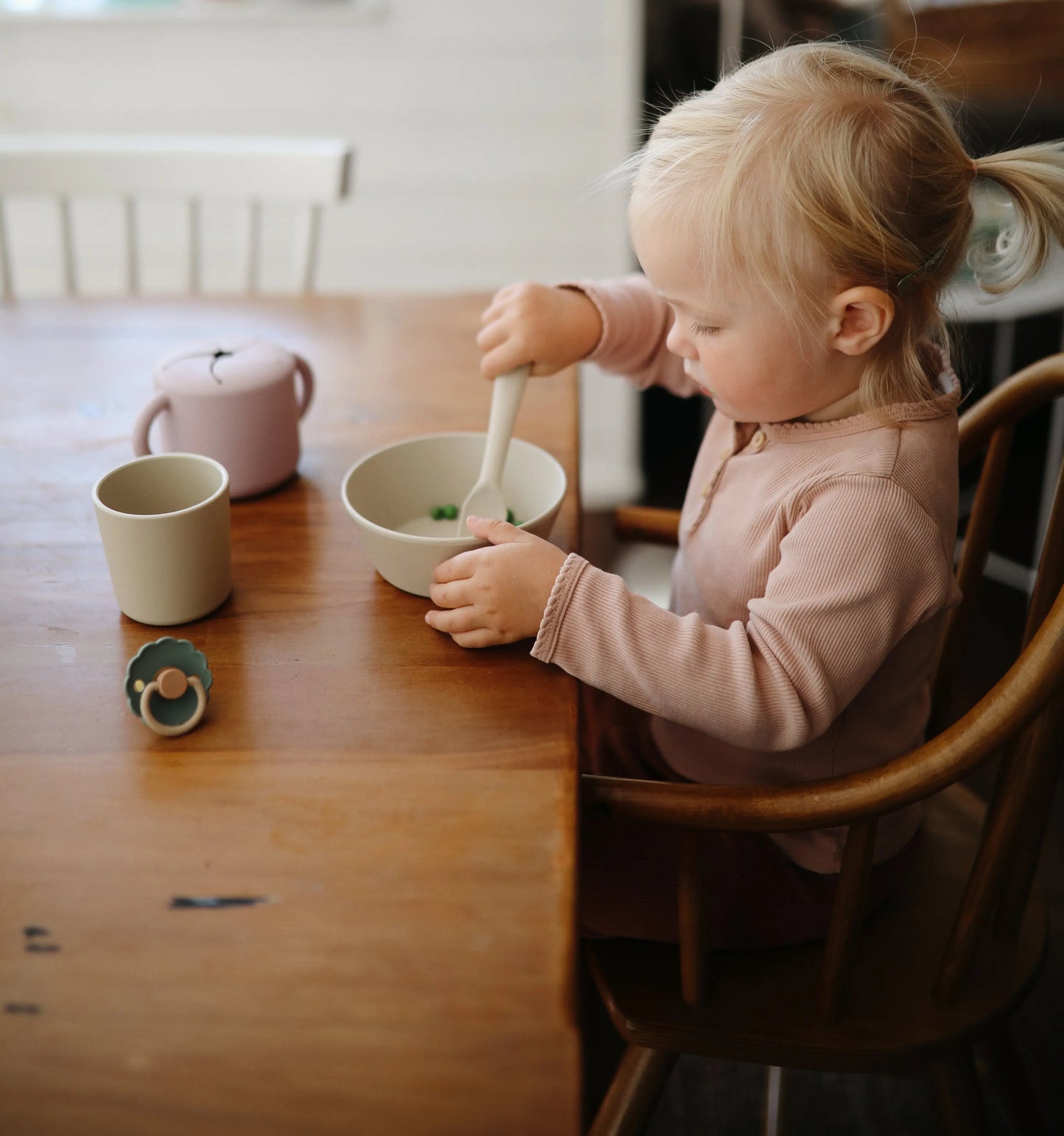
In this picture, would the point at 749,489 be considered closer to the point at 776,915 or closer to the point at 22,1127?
the point at 776,915

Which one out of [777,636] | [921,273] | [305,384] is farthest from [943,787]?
[305,384]

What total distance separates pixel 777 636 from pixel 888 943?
1.09ft

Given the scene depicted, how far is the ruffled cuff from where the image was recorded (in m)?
0.70

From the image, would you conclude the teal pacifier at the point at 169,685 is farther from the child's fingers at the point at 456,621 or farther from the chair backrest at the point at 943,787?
the chair backrest at the point at 943,787

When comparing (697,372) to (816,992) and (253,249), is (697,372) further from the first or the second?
(253,249)

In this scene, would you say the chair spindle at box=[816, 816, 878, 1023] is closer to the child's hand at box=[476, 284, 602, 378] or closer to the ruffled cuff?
the ruffled cuff

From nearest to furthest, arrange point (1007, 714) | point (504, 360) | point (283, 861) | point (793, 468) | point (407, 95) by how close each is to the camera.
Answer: point (283, 861)
point (1007, 714)
point (793, 468)
point (504, 360)
point (407, 95)

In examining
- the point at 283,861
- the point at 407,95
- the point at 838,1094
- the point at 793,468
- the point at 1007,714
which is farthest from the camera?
the point at 407,95

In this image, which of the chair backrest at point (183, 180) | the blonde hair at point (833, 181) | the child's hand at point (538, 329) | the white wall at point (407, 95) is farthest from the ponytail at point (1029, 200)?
the white wall at point (407, 95)

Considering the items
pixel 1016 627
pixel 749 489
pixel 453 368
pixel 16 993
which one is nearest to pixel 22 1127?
pixel 16 993

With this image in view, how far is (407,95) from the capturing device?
7.96 feet

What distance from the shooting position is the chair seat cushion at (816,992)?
80cm

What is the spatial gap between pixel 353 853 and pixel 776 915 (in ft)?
1.50

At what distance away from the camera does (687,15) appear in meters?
2.35
